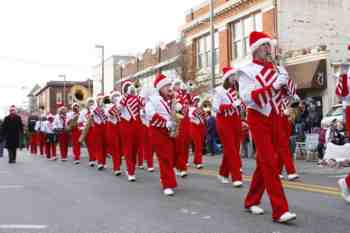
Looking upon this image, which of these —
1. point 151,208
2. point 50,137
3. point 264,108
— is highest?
point 264,108

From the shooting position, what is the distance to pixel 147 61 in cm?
4584

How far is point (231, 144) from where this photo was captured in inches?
382

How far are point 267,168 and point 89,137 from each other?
1034 cm

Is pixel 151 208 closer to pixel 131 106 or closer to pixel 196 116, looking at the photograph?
pixel 131 106

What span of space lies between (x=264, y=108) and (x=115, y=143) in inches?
258

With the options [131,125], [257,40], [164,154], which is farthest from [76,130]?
[257,40]

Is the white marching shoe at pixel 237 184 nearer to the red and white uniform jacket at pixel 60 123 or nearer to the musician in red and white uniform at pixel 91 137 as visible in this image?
the musician in red and white uniform at pixel 91 137

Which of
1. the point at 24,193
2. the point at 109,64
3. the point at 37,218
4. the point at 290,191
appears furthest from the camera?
the point at 109,64

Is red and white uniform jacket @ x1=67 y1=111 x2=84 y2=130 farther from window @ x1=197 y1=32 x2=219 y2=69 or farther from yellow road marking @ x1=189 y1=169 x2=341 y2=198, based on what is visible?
window @ x1=197 y1=32 x2=219 y2=69

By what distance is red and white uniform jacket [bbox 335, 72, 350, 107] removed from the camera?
7198 millimetres

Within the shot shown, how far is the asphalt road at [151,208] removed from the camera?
20.6 feet

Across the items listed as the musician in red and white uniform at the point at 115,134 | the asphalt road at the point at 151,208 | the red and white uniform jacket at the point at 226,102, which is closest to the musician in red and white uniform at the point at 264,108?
the asphalt road at the point at 151,208

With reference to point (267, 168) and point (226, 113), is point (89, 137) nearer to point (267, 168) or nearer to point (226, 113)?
point (226, 113)

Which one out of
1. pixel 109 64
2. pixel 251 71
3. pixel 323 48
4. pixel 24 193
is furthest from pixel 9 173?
pixel 109 64
